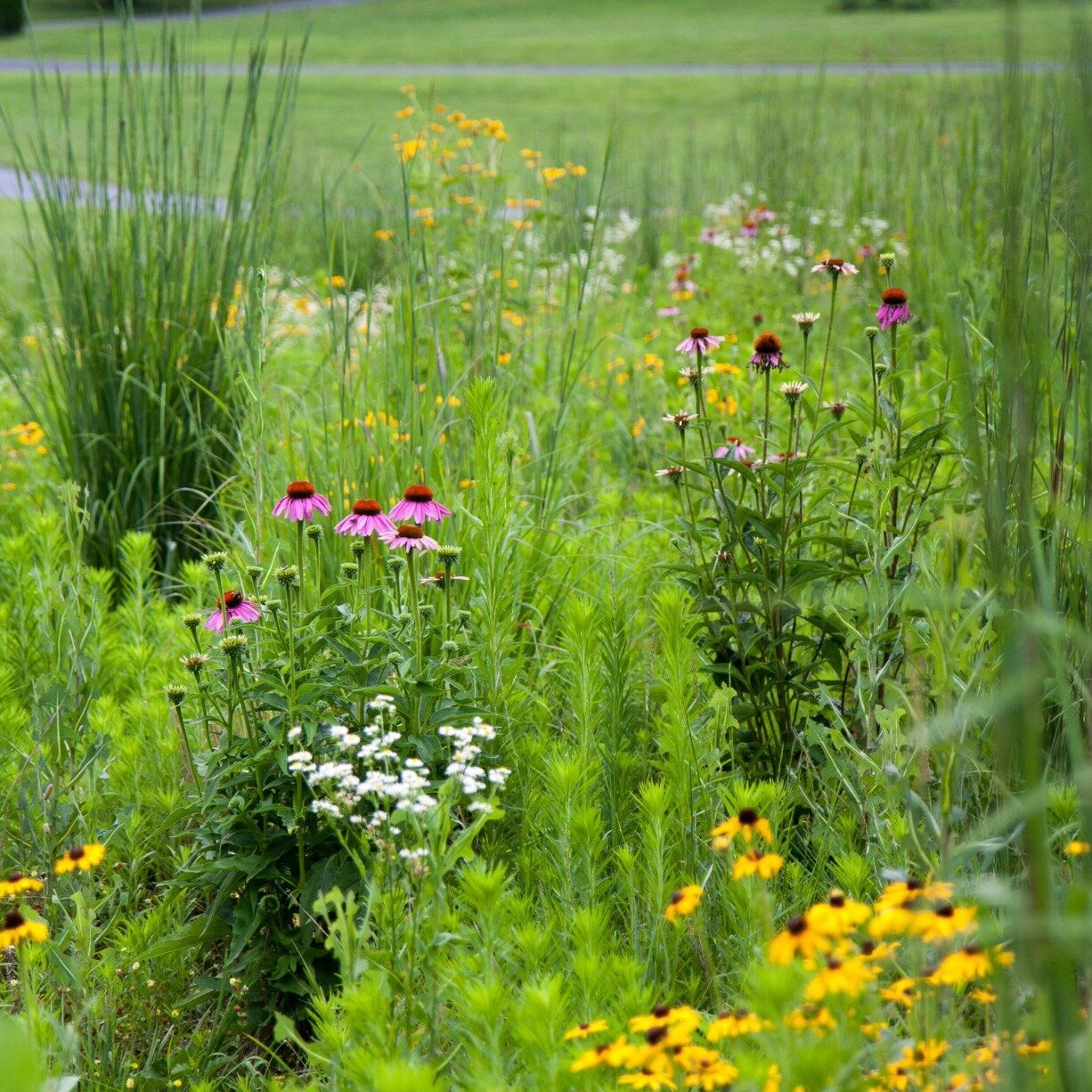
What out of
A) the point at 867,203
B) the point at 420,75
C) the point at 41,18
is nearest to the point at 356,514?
the point at 867,203

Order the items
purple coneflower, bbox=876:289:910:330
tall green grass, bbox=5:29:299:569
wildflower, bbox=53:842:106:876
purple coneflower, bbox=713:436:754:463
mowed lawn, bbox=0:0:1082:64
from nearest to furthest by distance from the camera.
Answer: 1. wildflower, bbox=53:842:106:876
2. purple coneflower, bbox=876:289:910:330
3. purple coneflower, bbox=713:436:754:463
4. tall green grass, bbox=5:29:299:569
5. mowed lawn, bbox=0:0:1082:64

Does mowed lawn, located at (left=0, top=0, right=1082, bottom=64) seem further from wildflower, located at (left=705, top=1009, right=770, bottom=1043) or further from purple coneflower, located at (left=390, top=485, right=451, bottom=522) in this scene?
wildflower, located at (left=705, top=1009, right=770, bottom=1043)

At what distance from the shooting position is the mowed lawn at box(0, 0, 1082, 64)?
25109 millimetres

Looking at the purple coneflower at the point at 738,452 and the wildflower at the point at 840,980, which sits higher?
the purple coneflower at the point at 738,452

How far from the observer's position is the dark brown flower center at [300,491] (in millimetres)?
2080

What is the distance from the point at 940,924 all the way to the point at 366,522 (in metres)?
1.21

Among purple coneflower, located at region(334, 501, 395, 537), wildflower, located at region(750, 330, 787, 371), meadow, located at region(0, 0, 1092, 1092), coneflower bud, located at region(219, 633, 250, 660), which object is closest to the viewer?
meadow, located at region(0, 0, 1092, 1092)

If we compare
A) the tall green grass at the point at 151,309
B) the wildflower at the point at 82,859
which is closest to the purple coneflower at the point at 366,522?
the wildflower at the point at 82,859

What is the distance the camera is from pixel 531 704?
8.29 ft

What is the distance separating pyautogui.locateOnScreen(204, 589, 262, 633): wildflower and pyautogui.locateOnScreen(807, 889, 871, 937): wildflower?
1.15 m

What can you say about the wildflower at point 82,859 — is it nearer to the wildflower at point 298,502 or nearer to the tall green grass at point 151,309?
the wildflower at point 298,502

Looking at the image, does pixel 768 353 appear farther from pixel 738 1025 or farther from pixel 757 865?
pixel 738 1025

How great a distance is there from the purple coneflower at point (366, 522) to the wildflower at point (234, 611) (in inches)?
8.1

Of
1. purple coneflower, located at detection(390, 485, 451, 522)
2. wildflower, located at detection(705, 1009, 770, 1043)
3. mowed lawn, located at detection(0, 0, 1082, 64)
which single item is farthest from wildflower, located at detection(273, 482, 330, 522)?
mowed lawn, located at detection(0, 0, 1082, 64)
